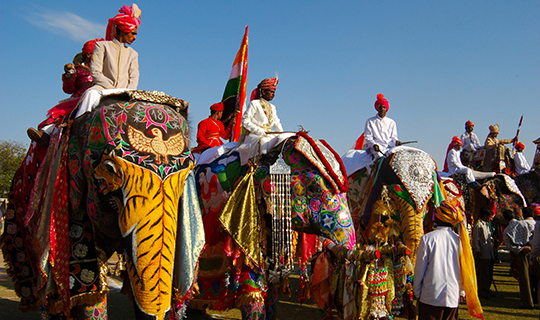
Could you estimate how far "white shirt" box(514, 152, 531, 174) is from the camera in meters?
14.2

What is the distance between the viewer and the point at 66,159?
3631 mm

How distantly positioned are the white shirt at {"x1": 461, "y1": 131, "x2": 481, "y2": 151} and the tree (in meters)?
25.2

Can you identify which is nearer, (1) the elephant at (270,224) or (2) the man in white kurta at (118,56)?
(2) the man in white kurta at (118,56)

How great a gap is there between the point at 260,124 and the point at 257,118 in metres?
0.11

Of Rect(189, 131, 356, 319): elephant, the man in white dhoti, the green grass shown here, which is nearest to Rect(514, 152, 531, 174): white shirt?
the man in white dhoti

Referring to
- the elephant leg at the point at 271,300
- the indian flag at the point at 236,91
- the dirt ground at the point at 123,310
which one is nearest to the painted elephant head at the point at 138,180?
the elephant leg at the point at 271,300

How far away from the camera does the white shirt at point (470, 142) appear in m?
15.8

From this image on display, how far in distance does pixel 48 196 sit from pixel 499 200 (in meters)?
11.2

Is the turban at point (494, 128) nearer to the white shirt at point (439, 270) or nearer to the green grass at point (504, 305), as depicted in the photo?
the green grass at point (504, 305)

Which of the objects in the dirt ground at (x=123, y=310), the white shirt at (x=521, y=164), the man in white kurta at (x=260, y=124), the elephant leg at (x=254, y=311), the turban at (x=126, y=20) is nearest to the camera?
the turban at (x=126, y=20)

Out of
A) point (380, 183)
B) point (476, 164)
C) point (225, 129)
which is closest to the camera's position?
point (380, 183)

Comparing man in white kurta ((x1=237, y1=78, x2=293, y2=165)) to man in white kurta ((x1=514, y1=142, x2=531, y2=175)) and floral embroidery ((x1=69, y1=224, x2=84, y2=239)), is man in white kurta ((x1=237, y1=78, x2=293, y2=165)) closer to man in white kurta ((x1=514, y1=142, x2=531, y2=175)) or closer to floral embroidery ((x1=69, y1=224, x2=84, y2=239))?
floral embroidery ((x1=69, y1=224, x2=84, y2=239))

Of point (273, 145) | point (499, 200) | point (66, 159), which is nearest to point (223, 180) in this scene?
point (273, 145)

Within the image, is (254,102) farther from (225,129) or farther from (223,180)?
(225,129)
